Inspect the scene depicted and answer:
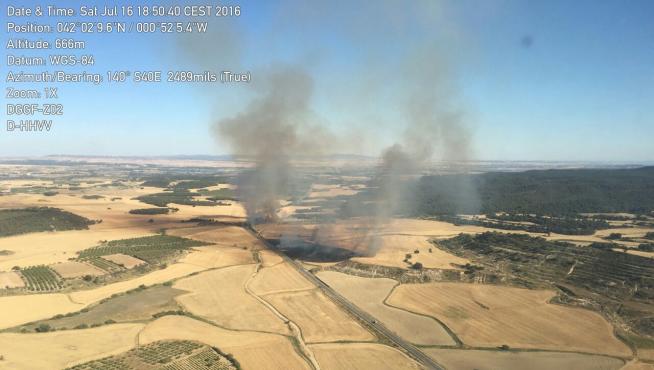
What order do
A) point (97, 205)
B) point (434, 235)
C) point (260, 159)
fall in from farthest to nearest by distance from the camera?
point (97, 205)
point (260, 159)
point (434, 235)

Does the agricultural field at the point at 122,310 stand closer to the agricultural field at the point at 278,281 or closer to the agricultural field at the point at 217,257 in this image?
the agricultural field at the point at 278,281

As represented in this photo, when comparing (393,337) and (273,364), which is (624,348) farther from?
(273,364)

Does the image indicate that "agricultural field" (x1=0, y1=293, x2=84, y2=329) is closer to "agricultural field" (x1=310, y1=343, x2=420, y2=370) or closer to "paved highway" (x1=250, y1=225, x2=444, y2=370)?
"paved highway" (x1=250, y1=225, x2=444, y2=370)

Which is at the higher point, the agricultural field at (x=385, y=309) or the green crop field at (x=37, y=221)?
the green crop field at (x=37, y=221)

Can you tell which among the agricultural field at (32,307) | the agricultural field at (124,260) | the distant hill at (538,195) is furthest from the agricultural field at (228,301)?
the distant hill at (538,195)

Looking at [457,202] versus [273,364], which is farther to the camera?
[457,202]

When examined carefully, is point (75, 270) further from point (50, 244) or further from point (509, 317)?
point (509, 317)

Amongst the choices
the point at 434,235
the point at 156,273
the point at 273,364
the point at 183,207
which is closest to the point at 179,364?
the point at 273,364
